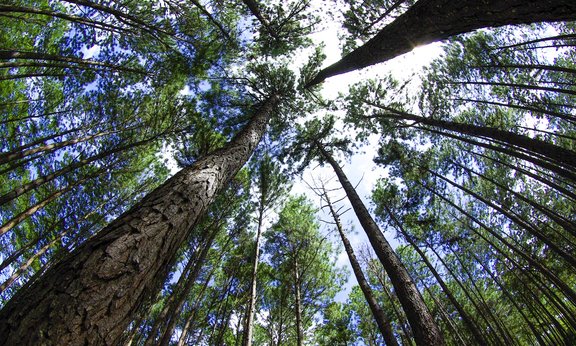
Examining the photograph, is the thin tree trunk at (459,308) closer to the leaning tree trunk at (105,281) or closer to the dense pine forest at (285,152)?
the dense pine forest at (285,152)

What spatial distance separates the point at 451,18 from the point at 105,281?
360cm

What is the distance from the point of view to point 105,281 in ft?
3.55

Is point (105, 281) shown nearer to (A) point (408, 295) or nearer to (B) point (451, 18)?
(B) point (451, 18)

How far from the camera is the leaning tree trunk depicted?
87cm

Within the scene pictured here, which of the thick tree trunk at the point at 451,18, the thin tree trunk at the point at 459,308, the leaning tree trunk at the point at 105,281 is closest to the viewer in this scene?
the leaning tree trunk at the point at 105,281

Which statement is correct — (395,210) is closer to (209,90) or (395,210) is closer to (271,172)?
(271,172)

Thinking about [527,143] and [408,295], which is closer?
[408,295]

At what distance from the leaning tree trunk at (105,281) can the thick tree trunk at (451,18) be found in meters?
3.08

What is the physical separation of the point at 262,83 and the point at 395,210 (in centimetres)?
688

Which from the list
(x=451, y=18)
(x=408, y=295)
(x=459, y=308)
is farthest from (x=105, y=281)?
(x=459, y=308)

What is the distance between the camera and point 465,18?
2.57m

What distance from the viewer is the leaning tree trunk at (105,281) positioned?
869mm

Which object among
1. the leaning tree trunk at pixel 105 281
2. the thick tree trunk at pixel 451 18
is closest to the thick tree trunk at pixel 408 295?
the thick tree trunk at pixel 451 18

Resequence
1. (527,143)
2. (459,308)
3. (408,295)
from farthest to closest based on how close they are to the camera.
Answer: (459,308), (527,143), (408,295)
